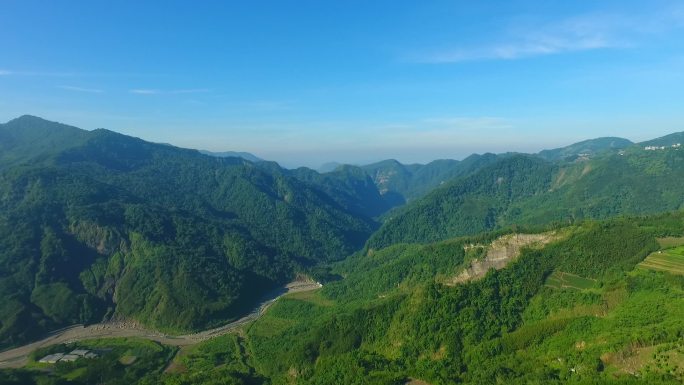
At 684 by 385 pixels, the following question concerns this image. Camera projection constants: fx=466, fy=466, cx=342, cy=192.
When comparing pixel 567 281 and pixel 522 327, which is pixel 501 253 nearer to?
pixel 567 281

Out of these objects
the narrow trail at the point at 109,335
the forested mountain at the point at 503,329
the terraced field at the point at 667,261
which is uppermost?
the terraced field at the point at 667,261

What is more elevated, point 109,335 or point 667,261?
point 667,261

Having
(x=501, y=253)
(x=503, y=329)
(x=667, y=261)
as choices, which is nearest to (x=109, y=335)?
(x=503, y=329)

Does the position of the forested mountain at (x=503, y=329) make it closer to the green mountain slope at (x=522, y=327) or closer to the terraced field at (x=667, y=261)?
the green mountain slope at (x=522, y=327)

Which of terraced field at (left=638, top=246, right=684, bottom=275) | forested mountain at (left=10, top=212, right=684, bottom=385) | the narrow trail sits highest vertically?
terraced field at (left=638, top=246, right=684, bottom=275)

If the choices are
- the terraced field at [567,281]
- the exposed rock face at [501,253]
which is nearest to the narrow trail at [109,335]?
the exposed rock face at [501,253]

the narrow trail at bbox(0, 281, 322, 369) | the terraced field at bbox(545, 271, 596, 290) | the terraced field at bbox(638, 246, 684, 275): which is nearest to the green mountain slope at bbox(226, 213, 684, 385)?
the terraced field at bbox(545, 271, 596, 290)

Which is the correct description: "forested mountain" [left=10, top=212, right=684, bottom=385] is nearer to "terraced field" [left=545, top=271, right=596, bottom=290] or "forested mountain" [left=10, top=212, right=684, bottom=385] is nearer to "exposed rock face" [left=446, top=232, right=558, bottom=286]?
"terraced field" [left=545, top=271, right=596, bottom=290]
